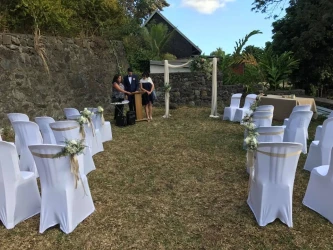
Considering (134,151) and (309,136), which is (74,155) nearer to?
(134,151)

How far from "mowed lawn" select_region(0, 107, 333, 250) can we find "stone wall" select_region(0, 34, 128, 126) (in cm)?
327

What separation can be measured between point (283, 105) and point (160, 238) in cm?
659

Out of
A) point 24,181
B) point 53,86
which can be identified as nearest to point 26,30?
point 53,86

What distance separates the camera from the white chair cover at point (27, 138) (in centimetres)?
408

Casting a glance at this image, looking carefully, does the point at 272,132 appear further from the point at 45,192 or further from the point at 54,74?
the point at 54,74

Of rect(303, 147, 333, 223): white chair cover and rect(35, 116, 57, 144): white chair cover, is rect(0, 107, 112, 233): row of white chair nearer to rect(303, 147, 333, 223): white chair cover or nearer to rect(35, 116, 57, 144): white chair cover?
rect(35, 116, 57, 144): white chair cover

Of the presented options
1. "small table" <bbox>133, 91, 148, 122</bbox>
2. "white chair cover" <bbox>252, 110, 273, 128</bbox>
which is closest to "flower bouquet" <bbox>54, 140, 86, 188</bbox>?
"white chair cover" <bbox>252, 110, 273, 128</bbox>

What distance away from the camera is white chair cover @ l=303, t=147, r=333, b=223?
116 inches

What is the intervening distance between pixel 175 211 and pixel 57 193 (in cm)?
125

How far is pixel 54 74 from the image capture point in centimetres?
827

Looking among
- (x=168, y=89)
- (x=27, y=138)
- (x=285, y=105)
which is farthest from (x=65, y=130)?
(x=285, y=105)

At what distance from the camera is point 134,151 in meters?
5.55

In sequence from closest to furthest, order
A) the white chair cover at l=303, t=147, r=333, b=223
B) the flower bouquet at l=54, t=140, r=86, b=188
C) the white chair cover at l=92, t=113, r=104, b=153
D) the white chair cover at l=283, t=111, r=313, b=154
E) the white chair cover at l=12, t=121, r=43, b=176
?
the flower bouquet at l=54, t=140, r=86, b=188 < the white chair cover at l=303, t=147, r=333, b=223 < the white chair cover at l=12, t=121, r=43, b=176 < the white chair cover at l=283, t=111, r=313, b=154 < the white chair cover at l=92, t=113, r=104, b=153

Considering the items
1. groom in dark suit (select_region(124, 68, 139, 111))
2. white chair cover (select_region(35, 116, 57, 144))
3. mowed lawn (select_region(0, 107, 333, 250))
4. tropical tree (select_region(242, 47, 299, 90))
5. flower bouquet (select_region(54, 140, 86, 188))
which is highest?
tropical tree (select_region(242, 47, 299, 90))
